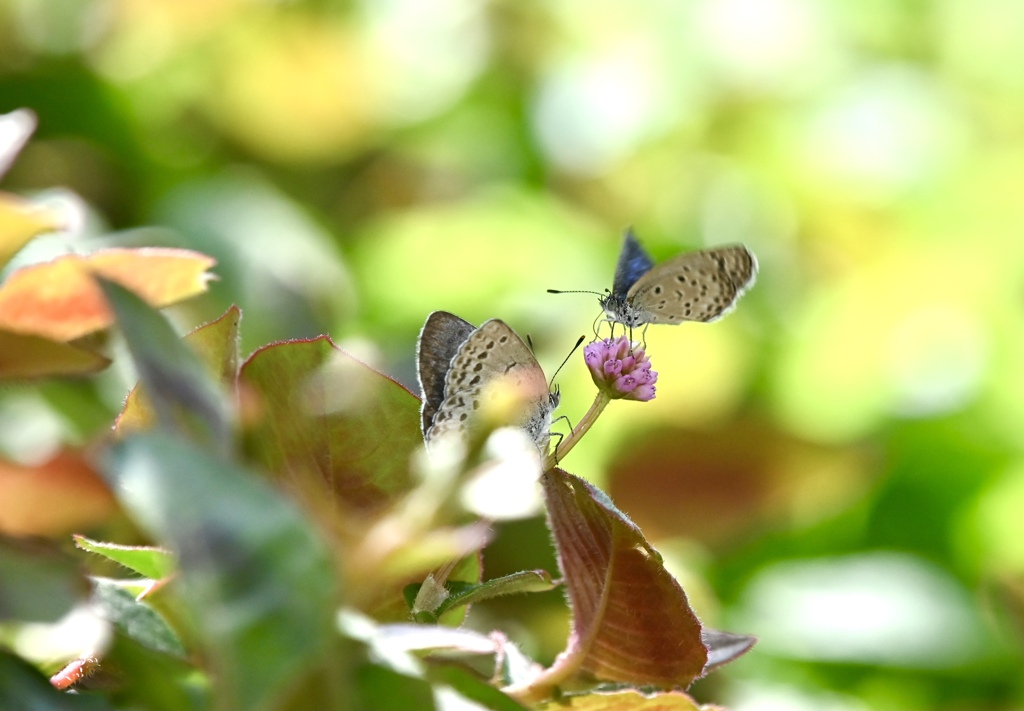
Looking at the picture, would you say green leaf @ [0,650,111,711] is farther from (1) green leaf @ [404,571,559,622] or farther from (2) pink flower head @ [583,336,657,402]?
(2) pink flower head @ [583,336,657,402]

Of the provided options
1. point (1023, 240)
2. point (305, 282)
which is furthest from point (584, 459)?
point (1023, 240)

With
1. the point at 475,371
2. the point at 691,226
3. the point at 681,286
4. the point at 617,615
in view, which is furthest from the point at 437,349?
the point at 691,226

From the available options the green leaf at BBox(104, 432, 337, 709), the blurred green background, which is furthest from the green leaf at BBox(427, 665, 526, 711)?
the blurred green background

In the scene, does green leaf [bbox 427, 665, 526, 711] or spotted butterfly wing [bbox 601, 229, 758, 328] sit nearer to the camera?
green leaf [bbox 427, 665, 526, 711]

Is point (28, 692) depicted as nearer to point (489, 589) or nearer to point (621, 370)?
point (489, 589)

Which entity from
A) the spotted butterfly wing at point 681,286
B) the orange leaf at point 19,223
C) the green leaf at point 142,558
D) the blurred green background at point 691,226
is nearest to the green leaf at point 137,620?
the green leaf at point 142,558

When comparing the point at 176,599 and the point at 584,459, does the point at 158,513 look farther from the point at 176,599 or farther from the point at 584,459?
the point at 584,459
